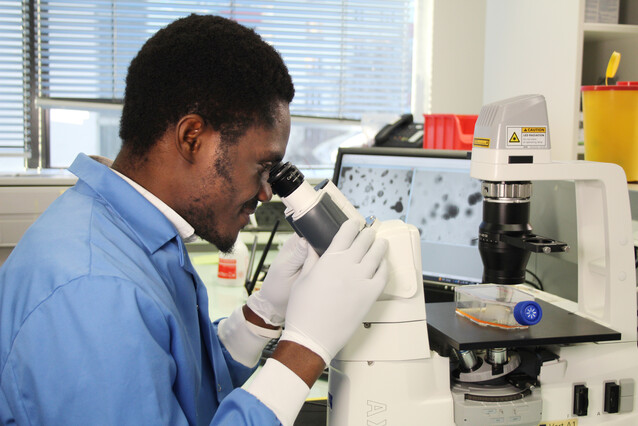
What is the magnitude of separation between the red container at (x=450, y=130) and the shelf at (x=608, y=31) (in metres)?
0.43

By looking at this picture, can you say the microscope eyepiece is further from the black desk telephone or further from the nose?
the black desk telephone

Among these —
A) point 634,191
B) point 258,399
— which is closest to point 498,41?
point 634,191

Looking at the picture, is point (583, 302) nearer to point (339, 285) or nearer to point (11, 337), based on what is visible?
point (339, 285)

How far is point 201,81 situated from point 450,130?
134cm

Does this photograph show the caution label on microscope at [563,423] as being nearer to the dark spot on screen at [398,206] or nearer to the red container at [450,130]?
the dark spot on screen at [398,206]

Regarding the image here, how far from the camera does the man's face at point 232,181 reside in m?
0.93

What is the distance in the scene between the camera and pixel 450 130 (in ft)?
6.86

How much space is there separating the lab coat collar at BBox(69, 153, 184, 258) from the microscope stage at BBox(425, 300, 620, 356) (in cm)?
44

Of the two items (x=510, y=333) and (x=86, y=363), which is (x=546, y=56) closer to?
(x=510, y=333)

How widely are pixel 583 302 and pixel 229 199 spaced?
65cm

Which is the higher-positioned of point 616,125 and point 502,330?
point 616,125

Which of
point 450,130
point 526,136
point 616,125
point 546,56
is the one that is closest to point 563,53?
point 546,56

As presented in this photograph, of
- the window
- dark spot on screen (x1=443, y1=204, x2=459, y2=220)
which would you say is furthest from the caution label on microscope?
the window

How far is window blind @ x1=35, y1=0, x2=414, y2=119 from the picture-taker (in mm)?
3074
